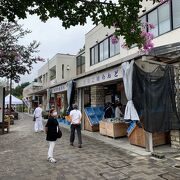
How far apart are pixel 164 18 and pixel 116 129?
19.8 ft

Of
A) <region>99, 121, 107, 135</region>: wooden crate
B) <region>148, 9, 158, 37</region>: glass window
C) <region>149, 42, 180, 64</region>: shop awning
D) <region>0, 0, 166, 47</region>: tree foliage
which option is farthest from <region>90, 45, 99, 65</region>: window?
<region>0, 0, 166, 47</region>: tree foliage

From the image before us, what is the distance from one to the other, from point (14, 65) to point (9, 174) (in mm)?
8726

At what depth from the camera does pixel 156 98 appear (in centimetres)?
963

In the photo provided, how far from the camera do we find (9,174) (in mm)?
7246

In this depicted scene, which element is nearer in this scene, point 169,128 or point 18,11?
point 18,11

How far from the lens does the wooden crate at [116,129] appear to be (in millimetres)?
12855

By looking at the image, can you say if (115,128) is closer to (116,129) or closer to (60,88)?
(116,129)

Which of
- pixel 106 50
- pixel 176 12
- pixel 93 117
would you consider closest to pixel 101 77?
pixel 93 117

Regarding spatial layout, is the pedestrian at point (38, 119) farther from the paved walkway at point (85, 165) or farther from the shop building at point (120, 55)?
the paved walkway at point (85, 165)

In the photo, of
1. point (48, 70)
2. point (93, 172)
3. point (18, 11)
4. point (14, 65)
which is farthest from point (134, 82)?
point (48, 70)

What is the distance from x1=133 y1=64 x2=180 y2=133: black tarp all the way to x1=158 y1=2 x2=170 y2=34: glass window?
4.23 m

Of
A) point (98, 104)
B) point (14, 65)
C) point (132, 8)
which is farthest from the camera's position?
point (98, 104)

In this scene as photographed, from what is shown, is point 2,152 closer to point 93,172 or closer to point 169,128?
point 93,172

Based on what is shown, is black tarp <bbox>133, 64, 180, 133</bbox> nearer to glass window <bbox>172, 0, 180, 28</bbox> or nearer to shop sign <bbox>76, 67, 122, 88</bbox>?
shop sign <bbox>76, 67, 122, 88</bbox>
